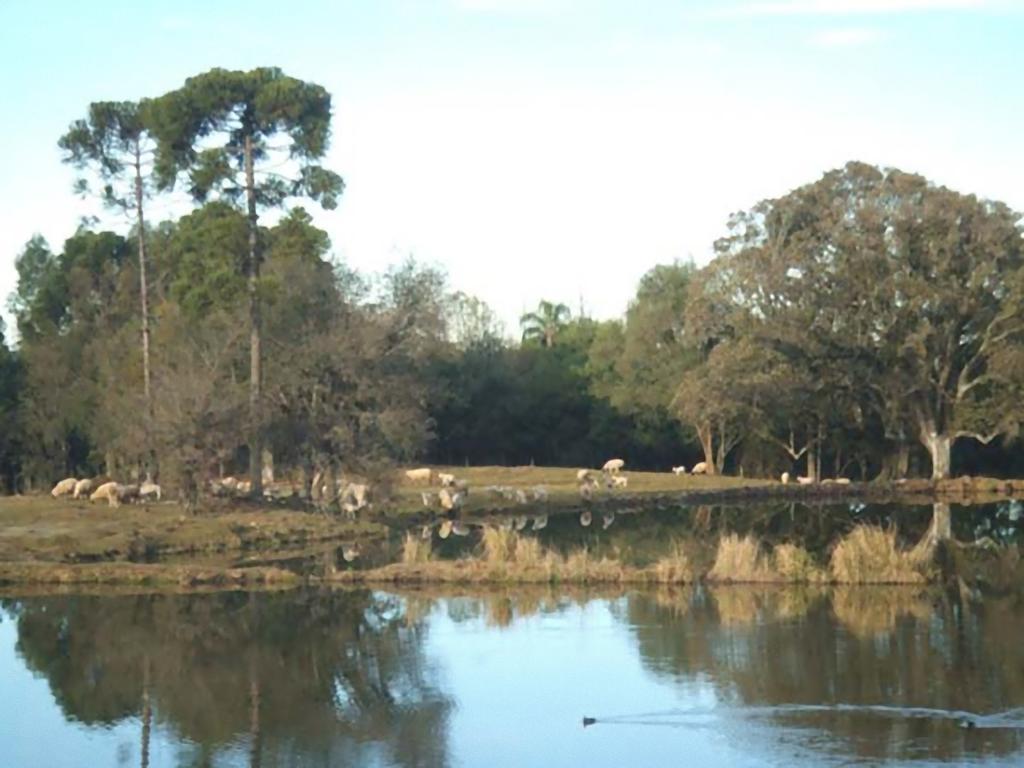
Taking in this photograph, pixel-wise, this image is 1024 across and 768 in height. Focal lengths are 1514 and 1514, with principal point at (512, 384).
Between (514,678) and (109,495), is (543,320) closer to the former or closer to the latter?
(109,495)

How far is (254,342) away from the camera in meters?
39.4

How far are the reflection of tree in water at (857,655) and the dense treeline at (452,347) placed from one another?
15816 mm

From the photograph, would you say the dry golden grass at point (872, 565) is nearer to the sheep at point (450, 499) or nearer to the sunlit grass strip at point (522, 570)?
the sunlit grass strip at point (522, 570)

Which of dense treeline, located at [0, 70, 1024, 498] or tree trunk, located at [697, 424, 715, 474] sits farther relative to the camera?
tree trunk, located at [697, 424, 715, 474]

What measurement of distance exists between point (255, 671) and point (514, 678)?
10.7 feet

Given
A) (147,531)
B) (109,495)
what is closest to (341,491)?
(109,495)

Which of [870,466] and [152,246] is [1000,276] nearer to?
[870,466]

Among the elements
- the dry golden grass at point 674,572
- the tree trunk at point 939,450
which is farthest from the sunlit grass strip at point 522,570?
the tree trunk at point 939,450

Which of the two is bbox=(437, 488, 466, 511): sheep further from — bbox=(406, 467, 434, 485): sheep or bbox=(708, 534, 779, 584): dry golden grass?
bbox=(708, 534, 779, 584): dry golden grass

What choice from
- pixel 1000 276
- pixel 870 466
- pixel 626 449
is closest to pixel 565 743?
pixel 1000 276

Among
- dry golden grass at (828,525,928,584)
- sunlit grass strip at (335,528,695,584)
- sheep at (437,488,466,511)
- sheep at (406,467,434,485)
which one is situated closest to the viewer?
dry golden grass at (828,525,928,584)

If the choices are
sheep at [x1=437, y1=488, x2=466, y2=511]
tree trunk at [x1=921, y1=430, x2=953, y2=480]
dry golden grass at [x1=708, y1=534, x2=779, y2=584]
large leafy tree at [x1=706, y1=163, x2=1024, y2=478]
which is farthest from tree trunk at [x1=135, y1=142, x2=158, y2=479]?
tree trunk at [x1=921, y1=430, x2=953, y2=480]

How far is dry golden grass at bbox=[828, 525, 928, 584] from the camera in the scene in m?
24.6

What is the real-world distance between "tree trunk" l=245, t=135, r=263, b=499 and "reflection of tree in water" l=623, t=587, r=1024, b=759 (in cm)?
1557
